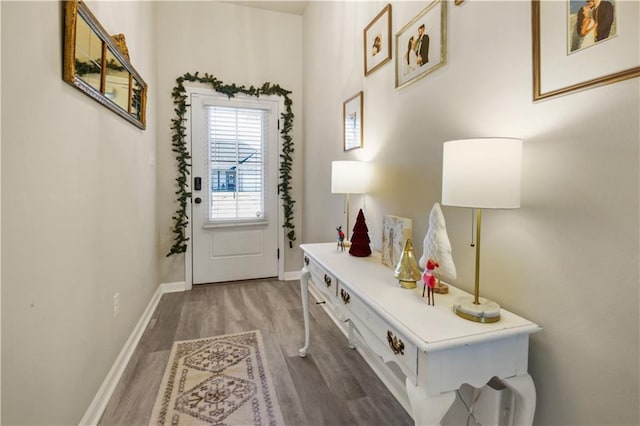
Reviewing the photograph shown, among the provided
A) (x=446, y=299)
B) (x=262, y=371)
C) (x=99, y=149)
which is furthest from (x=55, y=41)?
(x=262, y=371)

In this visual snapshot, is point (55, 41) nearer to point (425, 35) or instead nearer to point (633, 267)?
point (425, 35)

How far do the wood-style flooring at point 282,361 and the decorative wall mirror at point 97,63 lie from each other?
1.57 metres

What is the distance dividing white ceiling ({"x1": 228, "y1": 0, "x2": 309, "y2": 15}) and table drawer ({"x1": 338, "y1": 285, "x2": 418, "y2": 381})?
11.1 ft

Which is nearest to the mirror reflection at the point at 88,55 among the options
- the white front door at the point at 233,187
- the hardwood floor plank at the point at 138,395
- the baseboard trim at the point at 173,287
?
the hardwood floor plank at the point at 138,395

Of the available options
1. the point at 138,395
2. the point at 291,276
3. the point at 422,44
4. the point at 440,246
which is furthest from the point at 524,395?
the point at 291,276

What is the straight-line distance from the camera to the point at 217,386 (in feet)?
5.95

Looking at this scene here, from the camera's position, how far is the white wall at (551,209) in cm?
82

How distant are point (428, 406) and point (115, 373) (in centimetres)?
179

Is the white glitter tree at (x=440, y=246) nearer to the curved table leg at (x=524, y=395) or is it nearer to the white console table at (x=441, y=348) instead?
the white console table at (x=441, y=348)

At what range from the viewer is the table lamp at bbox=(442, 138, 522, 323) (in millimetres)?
928

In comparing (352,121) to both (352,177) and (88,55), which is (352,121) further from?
(88,55)

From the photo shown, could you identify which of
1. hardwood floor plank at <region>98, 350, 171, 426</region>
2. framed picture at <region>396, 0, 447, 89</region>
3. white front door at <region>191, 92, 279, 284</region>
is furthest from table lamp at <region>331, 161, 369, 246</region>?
white front door at <region>191, 92, 279, 284</region>

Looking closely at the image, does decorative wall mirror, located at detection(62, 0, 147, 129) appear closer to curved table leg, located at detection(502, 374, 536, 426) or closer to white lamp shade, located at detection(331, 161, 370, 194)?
white lamp shade, located at detection(331, 161, 370, 194)

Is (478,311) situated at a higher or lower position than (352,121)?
lower
